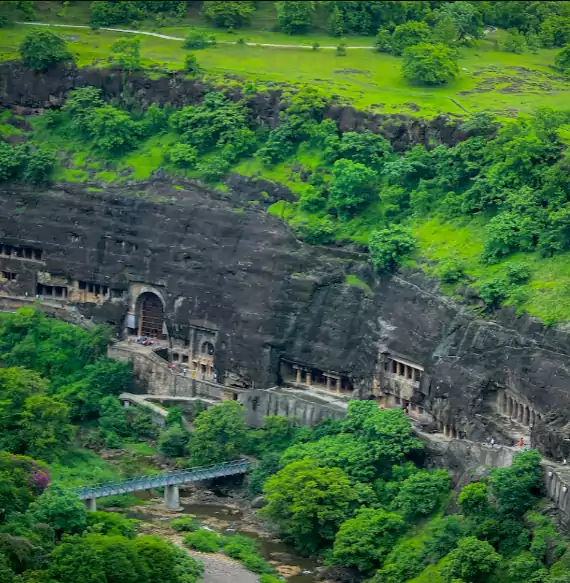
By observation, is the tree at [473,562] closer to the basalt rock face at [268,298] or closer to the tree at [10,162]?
the basalt rock face at [268,298]

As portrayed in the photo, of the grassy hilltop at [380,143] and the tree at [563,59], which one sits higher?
the tree at [563,59]

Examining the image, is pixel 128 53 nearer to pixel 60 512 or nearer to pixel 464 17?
pixel 464 17

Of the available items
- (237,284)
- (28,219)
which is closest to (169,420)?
(237,284)

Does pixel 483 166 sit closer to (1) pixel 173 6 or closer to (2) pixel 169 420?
(2) pixel 169 420

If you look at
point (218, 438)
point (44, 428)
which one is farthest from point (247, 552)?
point (44, 428)

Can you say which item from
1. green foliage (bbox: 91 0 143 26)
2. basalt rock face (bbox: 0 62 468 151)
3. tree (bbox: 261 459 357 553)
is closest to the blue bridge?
tree (bbox: 261 459 357 553)

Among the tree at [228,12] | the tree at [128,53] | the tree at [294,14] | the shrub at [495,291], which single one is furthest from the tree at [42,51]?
the shrub at [495,291]
